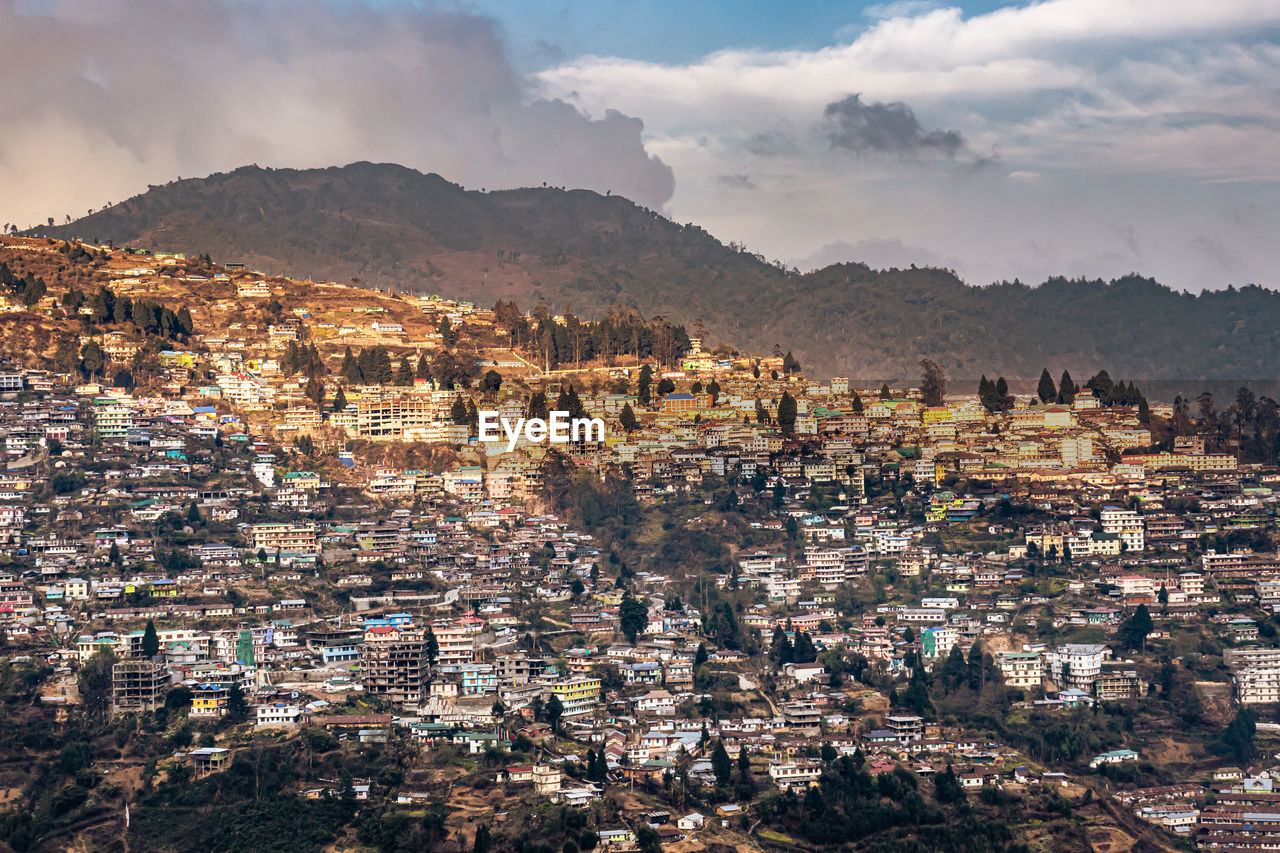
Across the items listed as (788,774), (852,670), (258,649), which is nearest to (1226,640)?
(852,670)

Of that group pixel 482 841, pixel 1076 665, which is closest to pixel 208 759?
pixel 482 841

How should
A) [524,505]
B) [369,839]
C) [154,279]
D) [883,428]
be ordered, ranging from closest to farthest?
1. [369,839]
2. [524,505]
3. [883,428]
4. [154,279]

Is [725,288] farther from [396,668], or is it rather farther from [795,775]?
[795,775]

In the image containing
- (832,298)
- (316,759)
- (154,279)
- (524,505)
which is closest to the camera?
(316,759)

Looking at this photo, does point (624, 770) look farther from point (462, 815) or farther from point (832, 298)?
point (832, 298)

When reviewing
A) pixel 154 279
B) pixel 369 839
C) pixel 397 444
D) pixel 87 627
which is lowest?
pixel 369 839

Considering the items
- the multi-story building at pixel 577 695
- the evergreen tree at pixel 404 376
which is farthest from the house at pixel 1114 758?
the evergreen tree at pixel 404 376

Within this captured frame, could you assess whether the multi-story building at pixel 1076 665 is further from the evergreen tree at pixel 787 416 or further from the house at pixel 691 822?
the evergreen tree at pixel 787 416
